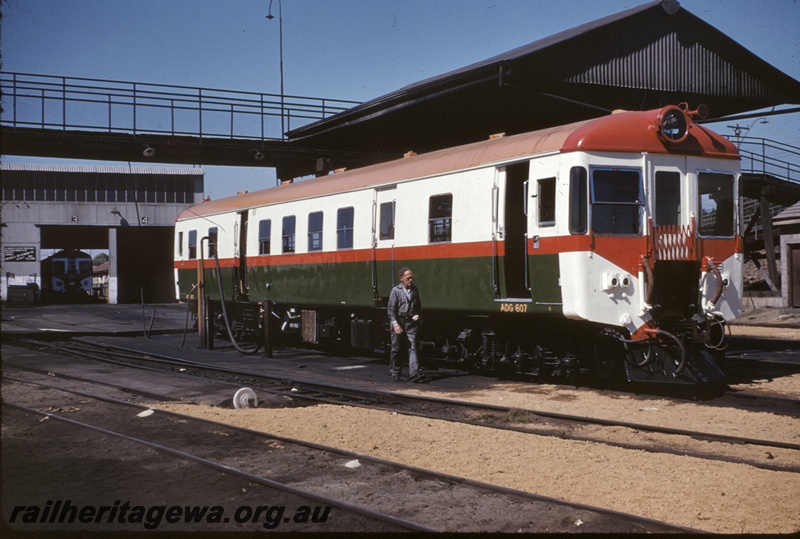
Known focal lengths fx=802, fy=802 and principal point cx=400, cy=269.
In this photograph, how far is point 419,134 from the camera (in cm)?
2756

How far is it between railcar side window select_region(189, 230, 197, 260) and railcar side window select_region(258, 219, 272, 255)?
448 cm

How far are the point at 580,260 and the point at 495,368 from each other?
3.62m

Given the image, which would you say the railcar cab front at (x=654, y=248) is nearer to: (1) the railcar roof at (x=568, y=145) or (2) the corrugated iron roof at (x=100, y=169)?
(1) the railcar roof at (x=568, y=145)

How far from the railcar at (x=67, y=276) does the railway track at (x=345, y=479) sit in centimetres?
5013

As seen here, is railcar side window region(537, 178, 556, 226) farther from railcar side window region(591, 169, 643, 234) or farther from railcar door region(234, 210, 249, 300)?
railcar door region(234, 210, 249, 300)

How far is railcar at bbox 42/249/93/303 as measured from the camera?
5712cm

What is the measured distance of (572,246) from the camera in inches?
456

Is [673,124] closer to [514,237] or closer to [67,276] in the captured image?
[514,237]

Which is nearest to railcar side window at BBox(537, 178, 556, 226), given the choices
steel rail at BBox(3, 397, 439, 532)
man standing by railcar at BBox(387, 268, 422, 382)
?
man standing by railcar at BBox(387, 268, 422, 382)

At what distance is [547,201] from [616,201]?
101 cm

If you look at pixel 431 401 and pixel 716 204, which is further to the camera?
pixel 716 204

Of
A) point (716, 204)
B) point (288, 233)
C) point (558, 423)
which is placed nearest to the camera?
point (558, 423)

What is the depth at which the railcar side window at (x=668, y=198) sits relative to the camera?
12.0 metres

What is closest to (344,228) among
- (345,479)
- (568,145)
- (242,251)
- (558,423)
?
(242,251)
